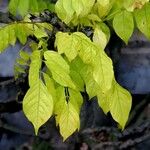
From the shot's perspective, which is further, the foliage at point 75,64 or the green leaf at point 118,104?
the green leaf at point 118,104

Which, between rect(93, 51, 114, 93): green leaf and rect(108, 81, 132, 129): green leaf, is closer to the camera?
rect(93, 51, 114, 93): green leaf

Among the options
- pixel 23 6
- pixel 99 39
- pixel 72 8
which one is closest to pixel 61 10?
pixel 72 8

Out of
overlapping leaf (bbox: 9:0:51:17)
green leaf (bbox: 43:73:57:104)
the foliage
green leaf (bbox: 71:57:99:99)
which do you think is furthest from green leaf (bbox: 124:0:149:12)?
overlapping leaf (bbox: 9:0:51:17)

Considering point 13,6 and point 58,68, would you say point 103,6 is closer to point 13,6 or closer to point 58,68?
point 58,68

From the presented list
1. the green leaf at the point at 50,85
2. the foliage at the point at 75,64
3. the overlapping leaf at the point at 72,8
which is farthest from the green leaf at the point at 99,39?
the green leaf at the point at 50,85

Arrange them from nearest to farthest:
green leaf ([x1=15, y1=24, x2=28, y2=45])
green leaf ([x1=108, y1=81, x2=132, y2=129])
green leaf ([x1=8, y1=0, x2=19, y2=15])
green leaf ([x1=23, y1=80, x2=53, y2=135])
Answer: green leaf ([x1=23, y1=80, x2=53, y2=135]), green leaf ([x1=108, y1=81, x2=132, y2=129]), green leaf ([x1=15, y1=24, x2=28, y2=45]), green leaf ([x1=8, y1=0, x2=19, y2=15])

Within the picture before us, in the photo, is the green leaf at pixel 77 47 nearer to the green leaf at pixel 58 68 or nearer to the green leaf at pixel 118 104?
the green leaf at pixel 58 68

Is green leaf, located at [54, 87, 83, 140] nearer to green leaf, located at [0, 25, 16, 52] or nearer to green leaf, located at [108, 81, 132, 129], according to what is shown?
green leaf, located at [108, 81, 132, 129]
